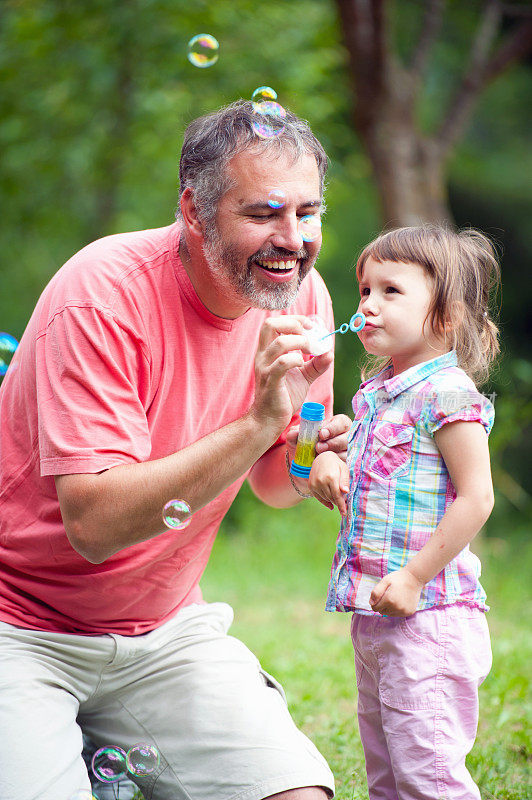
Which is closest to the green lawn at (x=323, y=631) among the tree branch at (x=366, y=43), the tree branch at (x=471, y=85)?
the tree branch at (x=471, y=85)

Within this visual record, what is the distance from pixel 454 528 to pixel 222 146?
1.14 m

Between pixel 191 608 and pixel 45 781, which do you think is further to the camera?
pixel 191 608

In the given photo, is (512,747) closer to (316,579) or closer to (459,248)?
(459,248)

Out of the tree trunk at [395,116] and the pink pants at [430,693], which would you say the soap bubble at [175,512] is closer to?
the pink pants at [430,693]

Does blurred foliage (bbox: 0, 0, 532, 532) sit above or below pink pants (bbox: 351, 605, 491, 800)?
above

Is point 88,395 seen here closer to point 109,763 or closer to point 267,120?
point 267,120

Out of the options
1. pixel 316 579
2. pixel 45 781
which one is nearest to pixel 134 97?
pixel 316 579

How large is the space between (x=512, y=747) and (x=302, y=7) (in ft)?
23.4

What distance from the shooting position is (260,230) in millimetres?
2252

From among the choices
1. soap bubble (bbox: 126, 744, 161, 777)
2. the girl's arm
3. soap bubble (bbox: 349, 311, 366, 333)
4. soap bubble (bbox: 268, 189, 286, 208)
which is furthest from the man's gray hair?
soap bubble (bbox: 126, 744, 161, 777)

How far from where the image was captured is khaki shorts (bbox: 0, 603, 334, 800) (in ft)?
6.88

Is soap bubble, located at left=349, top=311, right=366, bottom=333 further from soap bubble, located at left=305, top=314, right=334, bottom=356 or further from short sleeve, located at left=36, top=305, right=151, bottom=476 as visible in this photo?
short sleeve, located at left=36, top=305, right=151, bottom=476

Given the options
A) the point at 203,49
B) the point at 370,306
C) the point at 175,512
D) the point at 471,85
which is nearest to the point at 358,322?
the point at 370,306

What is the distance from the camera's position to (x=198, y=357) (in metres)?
2.37
